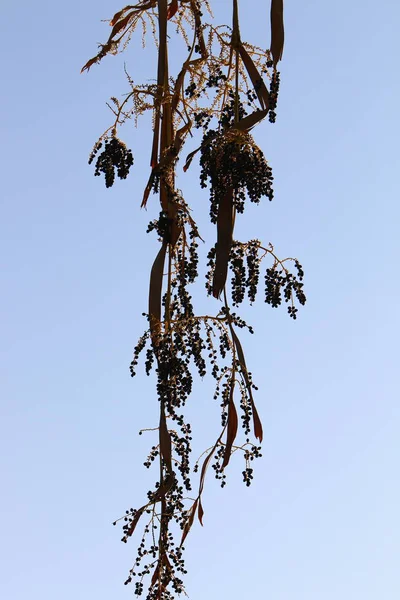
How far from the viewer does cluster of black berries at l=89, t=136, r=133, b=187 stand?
17.3ft

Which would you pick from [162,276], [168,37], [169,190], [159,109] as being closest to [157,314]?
[162,276]

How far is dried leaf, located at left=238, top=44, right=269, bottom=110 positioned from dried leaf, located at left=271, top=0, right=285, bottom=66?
90 millimetres

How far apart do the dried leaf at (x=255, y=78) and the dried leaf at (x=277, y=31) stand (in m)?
0.09

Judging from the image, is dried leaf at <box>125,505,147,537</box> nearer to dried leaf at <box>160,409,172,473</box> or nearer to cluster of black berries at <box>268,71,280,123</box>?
dried leaf at <box>160,409,172,473</box>

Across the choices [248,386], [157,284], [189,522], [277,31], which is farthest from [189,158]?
[189,522]

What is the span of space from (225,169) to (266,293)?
567 mm

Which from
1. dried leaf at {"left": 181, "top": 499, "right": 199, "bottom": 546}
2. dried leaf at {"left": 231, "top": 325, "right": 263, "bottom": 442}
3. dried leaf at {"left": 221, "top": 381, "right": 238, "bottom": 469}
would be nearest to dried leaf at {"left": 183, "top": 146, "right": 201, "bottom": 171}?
dried leaf at {"left": 231, "top": 325, "right": 263, "bottom": 442}

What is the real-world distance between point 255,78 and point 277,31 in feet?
0.91

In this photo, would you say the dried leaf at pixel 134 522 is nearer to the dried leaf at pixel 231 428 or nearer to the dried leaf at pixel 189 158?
the dried leaf at pixel 231 428

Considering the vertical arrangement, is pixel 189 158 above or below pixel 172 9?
below

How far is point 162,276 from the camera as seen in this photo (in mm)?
5098

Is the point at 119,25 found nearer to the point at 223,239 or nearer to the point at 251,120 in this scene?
the point at 251,120

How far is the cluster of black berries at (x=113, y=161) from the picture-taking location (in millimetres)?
5262

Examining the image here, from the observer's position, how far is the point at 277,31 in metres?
5.20
